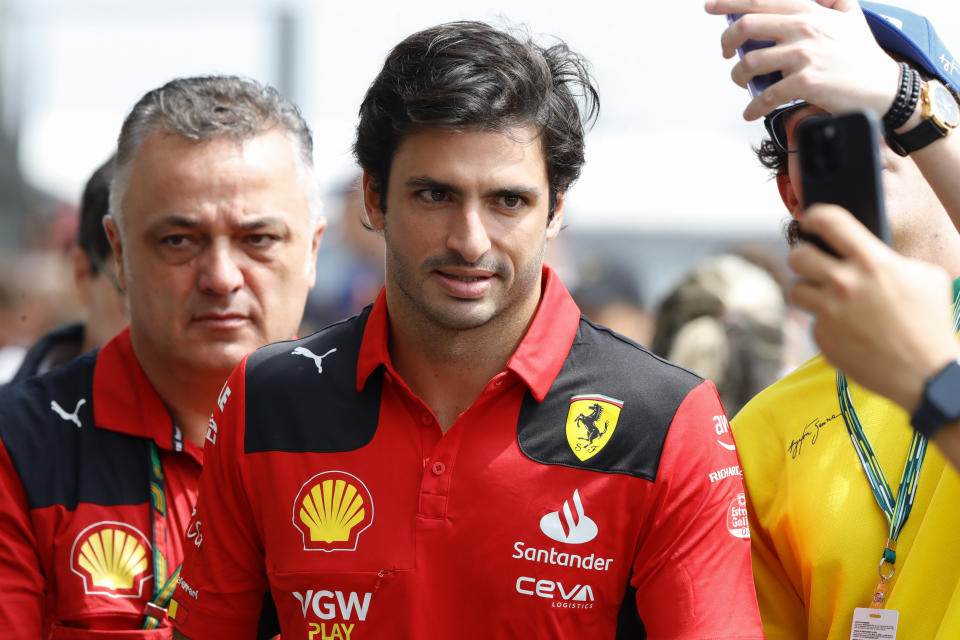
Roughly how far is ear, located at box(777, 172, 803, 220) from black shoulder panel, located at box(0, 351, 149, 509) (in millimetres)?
1819

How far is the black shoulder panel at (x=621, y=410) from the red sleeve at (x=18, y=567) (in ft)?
4.44

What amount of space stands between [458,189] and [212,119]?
1.13 meters

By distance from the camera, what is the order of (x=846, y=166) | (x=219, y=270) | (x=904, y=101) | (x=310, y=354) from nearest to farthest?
(x=846, y=166)
(x=904, y=101)
(x=310, y=354)
(x=219, y=270)

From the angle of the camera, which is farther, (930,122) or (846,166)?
(930,122)

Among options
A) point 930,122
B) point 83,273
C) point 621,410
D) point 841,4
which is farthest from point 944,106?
point 83,273

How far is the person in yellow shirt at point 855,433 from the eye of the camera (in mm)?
2062

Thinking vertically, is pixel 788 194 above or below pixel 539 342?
above

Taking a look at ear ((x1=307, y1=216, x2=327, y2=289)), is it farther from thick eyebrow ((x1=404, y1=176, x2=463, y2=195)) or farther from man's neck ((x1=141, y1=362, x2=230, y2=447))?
thick eyebrow ((x1=404, y1=176, x2=463, y2=195))

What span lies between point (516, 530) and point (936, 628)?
884mm

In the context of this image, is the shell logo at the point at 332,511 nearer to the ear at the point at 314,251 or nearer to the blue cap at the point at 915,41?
the ear at the point at 314,251

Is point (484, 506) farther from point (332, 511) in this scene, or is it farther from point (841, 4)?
point (841, 4)

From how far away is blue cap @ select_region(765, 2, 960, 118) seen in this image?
2443 millimetres

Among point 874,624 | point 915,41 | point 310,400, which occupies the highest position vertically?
point 915,41

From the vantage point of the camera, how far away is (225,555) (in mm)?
2604
